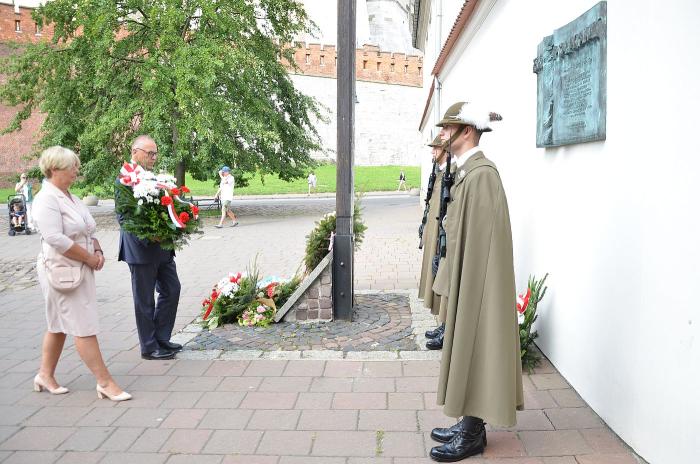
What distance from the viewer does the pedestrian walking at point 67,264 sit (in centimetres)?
441

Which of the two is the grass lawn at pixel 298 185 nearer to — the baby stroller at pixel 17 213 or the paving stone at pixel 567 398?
the baby stroller at pixel 17 213

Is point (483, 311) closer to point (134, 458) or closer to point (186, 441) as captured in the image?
point (186, 441)

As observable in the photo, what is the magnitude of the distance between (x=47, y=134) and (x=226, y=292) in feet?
50.1

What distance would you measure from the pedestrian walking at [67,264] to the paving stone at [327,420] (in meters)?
1.37

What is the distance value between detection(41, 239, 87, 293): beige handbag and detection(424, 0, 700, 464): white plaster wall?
138 inches

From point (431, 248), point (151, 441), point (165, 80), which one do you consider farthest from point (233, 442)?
point (165, 80)

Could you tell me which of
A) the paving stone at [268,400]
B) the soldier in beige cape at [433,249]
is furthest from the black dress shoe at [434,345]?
the paving stone at [268,400]

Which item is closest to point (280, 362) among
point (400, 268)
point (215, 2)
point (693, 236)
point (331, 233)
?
point (331, 233)

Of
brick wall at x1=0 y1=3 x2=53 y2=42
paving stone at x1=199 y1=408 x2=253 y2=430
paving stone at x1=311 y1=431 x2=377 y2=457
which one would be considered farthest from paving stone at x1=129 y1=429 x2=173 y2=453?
brick wall at x1=0 y1=3 x2=53 y2=42

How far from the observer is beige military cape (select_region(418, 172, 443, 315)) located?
19.8ft

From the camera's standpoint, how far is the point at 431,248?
6.30 m

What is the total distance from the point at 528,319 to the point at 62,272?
3.52 m

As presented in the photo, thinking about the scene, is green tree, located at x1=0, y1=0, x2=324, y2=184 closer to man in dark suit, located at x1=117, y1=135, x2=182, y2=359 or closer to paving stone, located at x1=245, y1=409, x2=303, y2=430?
man in dark suit, located at x1=117, y1=135, x2=182, y2=359

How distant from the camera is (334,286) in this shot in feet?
21.7
